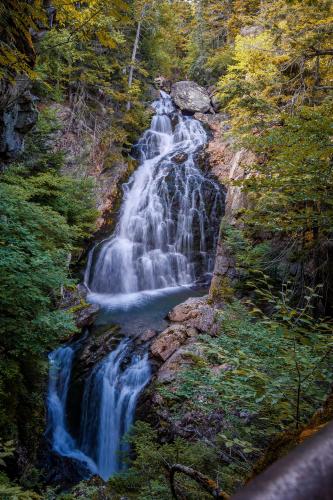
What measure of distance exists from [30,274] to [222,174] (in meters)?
12.9

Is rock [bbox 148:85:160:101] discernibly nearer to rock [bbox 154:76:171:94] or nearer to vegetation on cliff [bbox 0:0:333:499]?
rock [bbox 154:76:171:94]

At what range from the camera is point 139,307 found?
1103 centimetres

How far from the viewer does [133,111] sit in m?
18.0

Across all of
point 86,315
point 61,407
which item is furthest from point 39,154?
point 61,407

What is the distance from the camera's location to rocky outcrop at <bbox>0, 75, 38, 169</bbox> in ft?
22.3

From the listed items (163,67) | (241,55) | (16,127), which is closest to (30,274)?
(16,127)

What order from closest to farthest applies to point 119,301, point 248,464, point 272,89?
point 248,464, point 272,89, point 119,301

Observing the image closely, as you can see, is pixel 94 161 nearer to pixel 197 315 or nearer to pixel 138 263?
pixel 138 263

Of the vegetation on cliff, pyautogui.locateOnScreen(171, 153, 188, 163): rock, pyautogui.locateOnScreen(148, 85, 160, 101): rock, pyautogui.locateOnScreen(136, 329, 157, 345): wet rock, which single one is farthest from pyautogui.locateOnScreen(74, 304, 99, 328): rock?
pyautogui.locateOnScreen(148, 85, 160, 101): rock

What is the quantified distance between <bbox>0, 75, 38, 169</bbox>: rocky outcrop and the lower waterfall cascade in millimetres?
5426

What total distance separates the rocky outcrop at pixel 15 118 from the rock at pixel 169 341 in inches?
243

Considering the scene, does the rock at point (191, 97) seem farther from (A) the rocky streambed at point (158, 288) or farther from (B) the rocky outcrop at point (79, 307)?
(B) the rocky outcrop at point (79, 307)

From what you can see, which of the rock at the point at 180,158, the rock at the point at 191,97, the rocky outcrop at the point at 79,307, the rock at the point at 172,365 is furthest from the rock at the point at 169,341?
the rock at the point at 191,97

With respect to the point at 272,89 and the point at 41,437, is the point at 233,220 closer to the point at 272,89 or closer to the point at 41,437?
the point at 272,89
